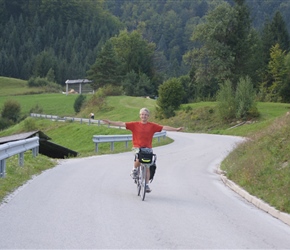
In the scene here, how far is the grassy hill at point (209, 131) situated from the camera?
45.3 feet

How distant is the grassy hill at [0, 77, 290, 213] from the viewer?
45.3 ft

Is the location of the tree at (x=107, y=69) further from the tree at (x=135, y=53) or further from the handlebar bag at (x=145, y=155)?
the handlebar bag at (x=145, y=155)

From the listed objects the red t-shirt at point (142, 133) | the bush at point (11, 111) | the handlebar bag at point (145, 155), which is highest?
the red t-shirt at point (142, 133)

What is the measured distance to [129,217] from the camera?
32.8ft

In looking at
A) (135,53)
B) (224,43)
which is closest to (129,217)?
(224,43)

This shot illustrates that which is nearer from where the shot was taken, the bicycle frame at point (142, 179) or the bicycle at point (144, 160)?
the bicycle frame at point (142, 179)

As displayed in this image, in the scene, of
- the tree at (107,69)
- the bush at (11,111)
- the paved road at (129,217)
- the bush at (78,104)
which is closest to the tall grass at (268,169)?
the paved road at (129,217)

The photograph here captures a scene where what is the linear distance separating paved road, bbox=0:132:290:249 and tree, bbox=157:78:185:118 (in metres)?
46.8

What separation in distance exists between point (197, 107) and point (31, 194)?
50.9m

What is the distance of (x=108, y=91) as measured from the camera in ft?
297

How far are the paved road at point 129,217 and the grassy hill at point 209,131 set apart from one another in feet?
1.95

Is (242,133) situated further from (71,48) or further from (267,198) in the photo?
(71,48)

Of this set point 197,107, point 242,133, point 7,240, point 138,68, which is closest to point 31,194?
point 7,240

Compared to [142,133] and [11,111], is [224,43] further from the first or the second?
[142,133]
